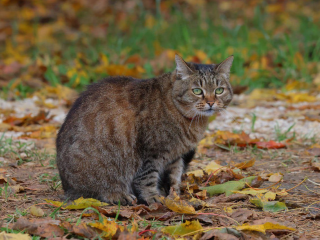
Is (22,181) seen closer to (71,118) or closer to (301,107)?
(71,118)

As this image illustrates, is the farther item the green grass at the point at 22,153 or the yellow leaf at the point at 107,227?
the green grass at the point at 22,153

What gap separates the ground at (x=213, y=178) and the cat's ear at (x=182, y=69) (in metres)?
Answer: 0.74

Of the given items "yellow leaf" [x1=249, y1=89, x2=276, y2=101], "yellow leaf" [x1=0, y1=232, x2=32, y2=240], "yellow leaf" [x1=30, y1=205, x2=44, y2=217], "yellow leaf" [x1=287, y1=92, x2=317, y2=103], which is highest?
"yellow leaf" [x1=249, y1=89, x2=276, y2=101]

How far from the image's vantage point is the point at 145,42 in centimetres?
772

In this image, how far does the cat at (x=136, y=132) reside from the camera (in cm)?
308

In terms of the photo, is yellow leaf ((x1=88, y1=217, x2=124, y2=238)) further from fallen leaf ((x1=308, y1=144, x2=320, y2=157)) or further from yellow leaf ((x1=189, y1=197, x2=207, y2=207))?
fallen leaf ((x1=308, y1=144, x2=320, y2=157))

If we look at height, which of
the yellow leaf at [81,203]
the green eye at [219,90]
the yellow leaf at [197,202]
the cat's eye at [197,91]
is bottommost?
the yellow leaf at [197,202]

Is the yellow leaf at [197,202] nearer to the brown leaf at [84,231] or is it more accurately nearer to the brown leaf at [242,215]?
the brown leaf at [242,215]

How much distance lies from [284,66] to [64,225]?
4855mm

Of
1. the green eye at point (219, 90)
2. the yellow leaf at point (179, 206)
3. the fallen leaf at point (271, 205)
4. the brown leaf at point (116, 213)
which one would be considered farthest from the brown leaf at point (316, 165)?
the brown leaf at point (116, 213)

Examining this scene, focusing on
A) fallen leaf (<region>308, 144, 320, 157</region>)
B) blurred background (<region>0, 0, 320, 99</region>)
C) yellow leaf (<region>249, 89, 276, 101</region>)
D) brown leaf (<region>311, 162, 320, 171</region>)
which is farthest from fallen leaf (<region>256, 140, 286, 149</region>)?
Result: blurred background (<region>0, 0, 320, 99</region>)

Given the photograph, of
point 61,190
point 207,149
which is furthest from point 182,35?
point 61,190

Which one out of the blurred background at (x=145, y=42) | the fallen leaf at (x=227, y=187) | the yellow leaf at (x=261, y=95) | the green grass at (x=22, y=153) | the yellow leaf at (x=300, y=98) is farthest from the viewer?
the blurred background at (x=145, y=42)

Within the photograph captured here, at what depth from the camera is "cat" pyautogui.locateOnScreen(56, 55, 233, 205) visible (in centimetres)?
308
